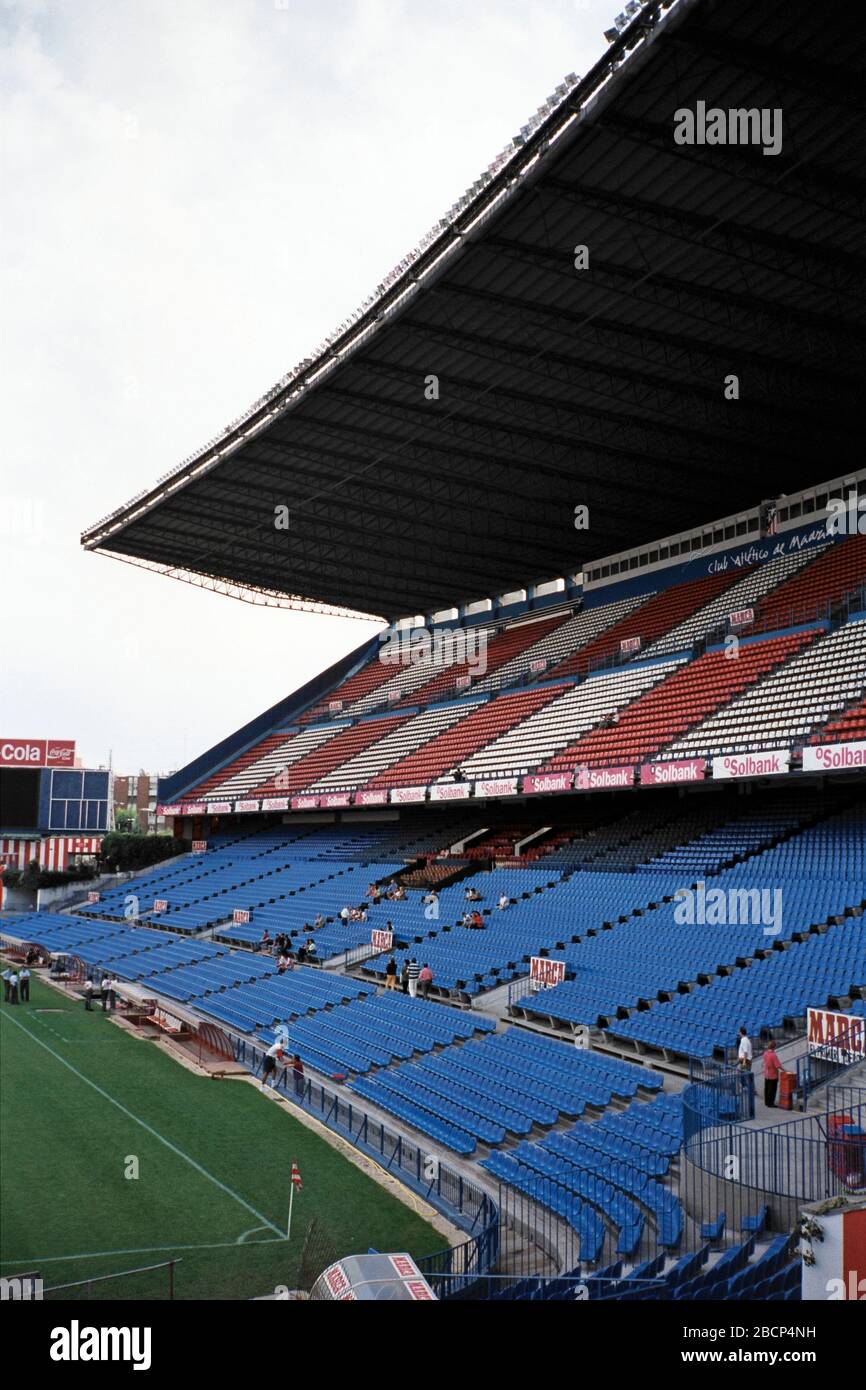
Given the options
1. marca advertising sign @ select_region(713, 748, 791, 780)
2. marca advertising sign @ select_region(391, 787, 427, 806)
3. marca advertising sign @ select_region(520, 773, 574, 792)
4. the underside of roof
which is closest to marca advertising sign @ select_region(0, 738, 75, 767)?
the underside of roof

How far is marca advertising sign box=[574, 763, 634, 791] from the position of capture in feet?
93.9

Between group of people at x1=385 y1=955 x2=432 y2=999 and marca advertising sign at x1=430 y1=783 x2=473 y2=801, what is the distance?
907cm

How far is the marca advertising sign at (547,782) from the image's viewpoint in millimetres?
30906

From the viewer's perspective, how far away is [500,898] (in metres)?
29.4

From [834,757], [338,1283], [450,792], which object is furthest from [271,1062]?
[450,792]

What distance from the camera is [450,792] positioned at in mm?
36438

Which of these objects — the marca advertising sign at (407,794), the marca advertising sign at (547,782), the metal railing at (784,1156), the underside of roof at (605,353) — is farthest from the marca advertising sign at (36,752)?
the metal railing at (784,1156)

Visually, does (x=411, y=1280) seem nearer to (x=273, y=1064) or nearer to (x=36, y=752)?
(x=273, y=1064)

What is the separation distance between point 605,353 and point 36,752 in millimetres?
38546

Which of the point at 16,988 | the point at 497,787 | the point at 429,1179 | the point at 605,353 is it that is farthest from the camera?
the point at 497,787

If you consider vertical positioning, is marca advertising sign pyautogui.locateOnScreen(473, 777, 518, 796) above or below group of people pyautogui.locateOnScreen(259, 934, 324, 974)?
above

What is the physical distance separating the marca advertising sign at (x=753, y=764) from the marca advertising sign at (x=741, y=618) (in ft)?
28.9

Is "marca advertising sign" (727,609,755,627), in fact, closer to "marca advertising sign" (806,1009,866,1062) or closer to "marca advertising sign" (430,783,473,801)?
"marca advertising sign" (430,783,473,801)

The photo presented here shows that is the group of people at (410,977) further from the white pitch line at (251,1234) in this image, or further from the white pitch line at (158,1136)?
the white pitch line at (251,1234)
